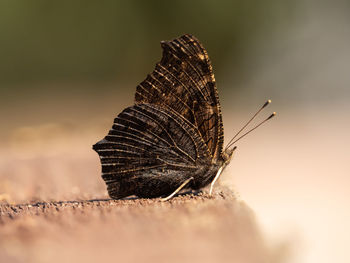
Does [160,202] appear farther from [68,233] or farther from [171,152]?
[68,233]

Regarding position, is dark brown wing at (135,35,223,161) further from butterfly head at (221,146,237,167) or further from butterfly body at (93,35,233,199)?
butterfly head at (221,146,237,167)

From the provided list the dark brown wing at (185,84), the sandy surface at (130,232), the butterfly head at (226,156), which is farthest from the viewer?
the butterfly head at (226,156)

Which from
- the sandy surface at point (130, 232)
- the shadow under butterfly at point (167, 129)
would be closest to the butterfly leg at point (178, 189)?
the shadow under butterfly at point (167, 129)

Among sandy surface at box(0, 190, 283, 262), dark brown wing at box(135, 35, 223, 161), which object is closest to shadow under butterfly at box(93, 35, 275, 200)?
dark brown wing at box(135, 35, 223, 161)

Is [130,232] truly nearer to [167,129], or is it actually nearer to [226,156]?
[167,129]

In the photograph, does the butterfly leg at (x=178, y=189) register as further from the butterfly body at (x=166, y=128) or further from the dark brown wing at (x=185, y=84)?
the dark brown wing at (x=185, y=84)

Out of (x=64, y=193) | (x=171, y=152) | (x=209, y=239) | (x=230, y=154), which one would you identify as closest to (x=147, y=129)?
(x=171, y=152)

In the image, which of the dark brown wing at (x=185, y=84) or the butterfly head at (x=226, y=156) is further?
the butterfly head at (x=226, y=156)
